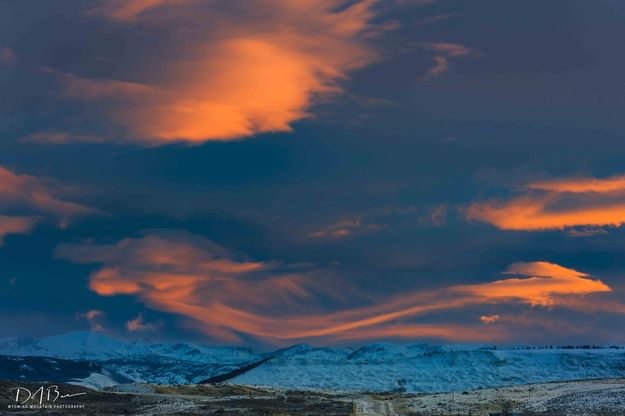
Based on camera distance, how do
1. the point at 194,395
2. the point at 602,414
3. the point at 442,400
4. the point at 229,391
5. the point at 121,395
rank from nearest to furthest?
the point at 602,414 → the point at 442,400 → the point at 121,395 → the point at 194,395 → the point at 229,391

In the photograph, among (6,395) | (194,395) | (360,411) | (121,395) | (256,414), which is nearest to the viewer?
(256,414)

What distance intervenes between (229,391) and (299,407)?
4429cm

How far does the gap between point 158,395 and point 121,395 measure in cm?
668

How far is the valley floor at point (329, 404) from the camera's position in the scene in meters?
106

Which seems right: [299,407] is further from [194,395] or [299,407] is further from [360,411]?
[194,395]

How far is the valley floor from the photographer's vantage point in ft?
347

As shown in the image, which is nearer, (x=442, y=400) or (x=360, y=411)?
(x=360, y=411)

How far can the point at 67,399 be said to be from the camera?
124 m

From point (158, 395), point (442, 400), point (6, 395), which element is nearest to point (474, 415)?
point (442, 400)

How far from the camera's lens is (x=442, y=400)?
129375 millimetres

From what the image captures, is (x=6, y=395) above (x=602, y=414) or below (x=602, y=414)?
above

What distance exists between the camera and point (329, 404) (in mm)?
127812

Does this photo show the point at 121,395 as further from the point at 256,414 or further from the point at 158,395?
the point at 256,414

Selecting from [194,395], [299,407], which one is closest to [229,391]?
[194,395]
